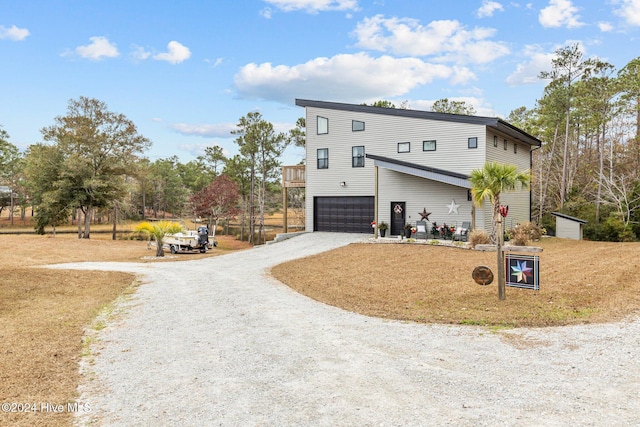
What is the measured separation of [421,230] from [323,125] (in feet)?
29.9

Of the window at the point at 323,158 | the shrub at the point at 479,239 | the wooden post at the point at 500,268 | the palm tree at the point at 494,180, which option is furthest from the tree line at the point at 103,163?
the wooden post at the point at 500,268

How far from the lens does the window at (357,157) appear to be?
2348 centimetres

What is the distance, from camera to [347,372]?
498cm

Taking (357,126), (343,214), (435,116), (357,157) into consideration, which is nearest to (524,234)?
(435,116)

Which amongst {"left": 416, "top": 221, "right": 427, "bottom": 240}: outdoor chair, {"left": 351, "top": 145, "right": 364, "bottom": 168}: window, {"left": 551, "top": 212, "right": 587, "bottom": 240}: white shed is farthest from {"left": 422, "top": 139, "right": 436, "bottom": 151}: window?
{"left": 551, "top": 212, "right": 587, "bottom": 240}: white shed

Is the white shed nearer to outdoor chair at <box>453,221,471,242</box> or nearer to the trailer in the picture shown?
outdoor chair at <box>453,221,471,242</box>

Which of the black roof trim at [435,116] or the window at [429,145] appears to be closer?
the black roof trim at [435,116]

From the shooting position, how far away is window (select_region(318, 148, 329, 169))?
24688 millimetres

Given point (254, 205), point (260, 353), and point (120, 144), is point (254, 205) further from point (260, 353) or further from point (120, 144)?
point (260, 353)

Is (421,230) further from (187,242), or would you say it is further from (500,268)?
(187,242)

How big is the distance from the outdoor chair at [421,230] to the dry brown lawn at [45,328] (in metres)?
12.9

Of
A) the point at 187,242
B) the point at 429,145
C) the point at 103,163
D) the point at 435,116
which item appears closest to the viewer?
the point at 435,116

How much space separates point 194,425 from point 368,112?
69.7ft

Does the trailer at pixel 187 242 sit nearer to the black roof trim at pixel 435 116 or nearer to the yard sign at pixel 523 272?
the black roof trim at pixel 435 116
